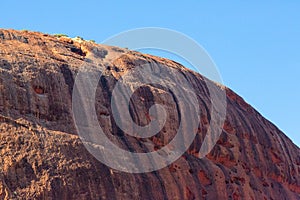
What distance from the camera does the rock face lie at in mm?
25781

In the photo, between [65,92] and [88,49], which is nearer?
[65,92]

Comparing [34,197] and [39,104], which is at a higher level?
[39,104]

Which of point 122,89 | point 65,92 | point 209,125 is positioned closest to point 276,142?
point 209,125

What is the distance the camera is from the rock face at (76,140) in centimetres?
2578

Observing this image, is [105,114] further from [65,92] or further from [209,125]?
[209,125]

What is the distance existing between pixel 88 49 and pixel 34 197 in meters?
10.5

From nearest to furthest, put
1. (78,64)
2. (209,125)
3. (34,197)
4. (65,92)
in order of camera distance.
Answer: (34,197) < (65,92) < (78,64) < (209,125)

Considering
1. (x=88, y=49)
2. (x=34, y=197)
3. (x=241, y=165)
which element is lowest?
(x=34, y=197)

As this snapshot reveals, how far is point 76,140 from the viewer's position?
27641 mm

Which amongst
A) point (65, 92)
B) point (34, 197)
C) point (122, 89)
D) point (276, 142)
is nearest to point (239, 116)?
point (276, 142)

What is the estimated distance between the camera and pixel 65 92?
2916cm

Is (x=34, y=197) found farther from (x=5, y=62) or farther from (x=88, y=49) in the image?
(x=88, y=49)

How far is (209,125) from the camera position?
3712cm

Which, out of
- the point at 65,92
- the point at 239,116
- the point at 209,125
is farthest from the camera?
the point at 239,116
